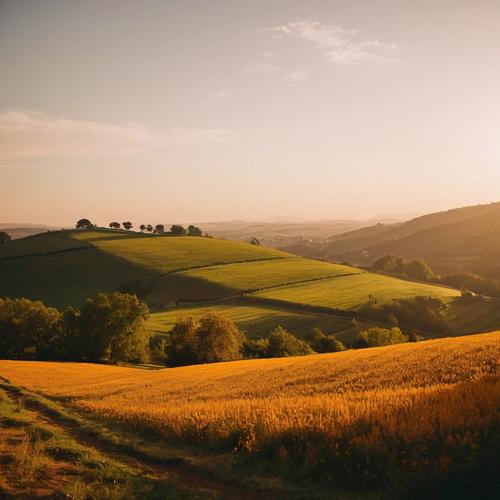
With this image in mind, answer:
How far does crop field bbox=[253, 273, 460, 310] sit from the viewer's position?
311ft

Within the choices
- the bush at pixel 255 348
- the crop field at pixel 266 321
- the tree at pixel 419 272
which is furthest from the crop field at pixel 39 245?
the tree at pixel 419 272

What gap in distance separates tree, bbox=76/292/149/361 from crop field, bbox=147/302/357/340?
17.9 metres

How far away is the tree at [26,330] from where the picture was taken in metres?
61.0

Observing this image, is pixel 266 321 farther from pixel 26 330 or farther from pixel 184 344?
pixel 26 330

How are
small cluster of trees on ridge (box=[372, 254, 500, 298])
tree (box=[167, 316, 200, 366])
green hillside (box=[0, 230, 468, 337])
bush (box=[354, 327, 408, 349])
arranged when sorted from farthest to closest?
small cluster of trees on ridge (box=[372, 254, 500, 298]) → green hillside (box=[0, 230, 468, 337]) → bush (box=[354, 327, 408, 349]) → tree (box=[167, 316, 200, 366])

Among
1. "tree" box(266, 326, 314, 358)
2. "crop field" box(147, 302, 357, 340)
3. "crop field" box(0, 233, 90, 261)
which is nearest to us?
"tree" box(266, 326, 314, 358)

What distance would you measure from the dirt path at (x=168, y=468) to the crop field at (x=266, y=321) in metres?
64.5

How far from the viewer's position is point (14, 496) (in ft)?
29.6

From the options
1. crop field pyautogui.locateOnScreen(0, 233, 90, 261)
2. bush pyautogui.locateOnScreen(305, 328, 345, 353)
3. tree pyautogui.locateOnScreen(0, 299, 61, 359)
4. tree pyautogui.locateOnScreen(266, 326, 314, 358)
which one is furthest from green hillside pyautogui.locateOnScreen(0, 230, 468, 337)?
tree pyautogui.locateOnScreen(0, 299, 61, 359)

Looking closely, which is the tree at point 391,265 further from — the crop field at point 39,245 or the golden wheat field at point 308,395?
the golden wheat field at point 308,395

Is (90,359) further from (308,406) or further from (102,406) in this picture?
(308,406)

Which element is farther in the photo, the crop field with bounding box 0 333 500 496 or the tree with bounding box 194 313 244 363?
the tree with bounding box 194 313 244 363

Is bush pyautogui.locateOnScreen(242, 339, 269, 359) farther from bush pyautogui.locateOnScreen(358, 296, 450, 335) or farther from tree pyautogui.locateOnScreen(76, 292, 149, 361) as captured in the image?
bush pyautogui.locateOnScreen(358, 296, 450, 335)

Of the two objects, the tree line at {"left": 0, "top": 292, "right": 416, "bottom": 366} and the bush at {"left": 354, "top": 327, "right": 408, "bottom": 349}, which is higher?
the tree line at {"left": 0, "top": 292, "right": 416, "bottom": 366}
